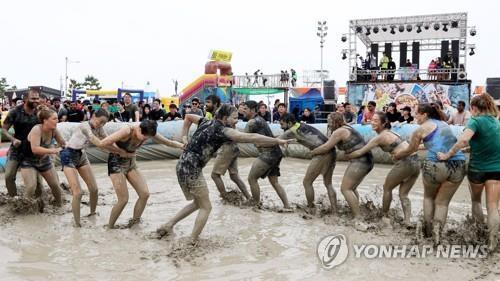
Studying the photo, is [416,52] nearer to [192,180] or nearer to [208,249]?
[192,180]

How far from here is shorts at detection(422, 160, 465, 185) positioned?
17.7ft

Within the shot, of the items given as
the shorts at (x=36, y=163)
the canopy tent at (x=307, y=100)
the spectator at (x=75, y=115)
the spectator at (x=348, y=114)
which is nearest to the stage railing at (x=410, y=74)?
the canopy tent at (x=307, y=100)

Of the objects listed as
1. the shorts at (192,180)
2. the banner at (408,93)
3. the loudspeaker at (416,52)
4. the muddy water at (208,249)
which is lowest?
the muddy water at (208,249)

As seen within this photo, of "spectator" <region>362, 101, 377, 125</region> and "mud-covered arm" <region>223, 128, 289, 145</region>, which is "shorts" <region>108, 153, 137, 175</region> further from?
"spectator" <region>362, 101, 377, 125</region>

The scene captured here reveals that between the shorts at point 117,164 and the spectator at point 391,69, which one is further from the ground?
the spectator at point 391,69

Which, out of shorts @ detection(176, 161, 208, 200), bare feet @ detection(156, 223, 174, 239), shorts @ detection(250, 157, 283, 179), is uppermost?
shorts @ detection(176, 161, 208, 200)

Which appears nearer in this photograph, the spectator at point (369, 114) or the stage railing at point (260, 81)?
the spectator at point (369, 114)

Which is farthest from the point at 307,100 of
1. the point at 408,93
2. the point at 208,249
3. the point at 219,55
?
the point at 208,249

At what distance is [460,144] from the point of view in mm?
5152

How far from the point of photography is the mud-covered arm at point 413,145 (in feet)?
18.5

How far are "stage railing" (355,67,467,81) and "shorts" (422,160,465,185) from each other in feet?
50.7

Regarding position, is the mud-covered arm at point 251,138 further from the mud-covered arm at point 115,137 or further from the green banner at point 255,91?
the green banner at point 255,91

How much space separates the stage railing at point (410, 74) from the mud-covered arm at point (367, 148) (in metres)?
14.7

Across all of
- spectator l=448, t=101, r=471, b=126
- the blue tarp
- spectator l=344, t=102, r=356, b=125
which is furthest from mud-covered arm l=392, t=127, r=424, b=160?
the blue tarp
